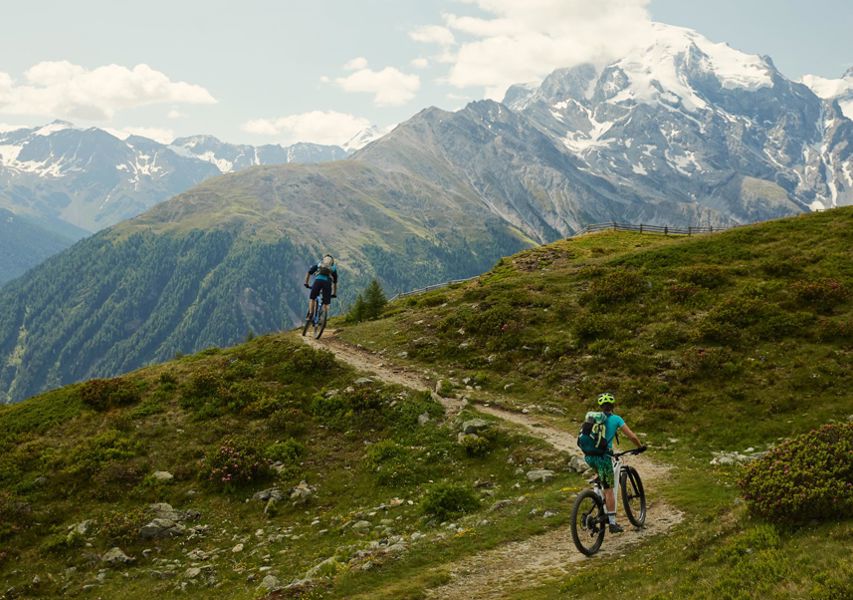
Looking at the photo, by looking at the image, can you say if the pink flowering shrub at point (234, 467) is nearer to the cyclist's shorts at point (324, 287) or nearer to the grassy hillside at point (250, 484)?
the grassy hillside at point (250, 484)

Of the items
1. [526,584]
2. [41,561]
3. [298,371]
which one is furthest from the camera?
[298,371]

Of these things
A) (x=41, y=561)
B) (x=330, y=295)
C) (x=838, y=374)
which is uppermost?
(x=330, y=295)

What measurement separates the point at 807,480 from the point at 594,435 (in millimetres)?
4423

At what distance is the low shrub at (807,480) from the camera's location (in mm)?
10391

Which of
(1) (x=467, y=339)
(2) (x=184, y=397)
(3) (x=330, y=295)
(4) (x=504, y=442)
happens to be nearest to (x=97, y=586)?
(2) (x=184, y=397)

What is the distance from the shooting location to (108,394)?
28562mm

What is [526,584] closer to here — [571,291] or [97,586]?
[97,586]

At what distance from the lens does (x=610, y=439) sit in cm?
1382

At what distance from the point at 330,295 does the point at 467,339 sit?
873 centimetres

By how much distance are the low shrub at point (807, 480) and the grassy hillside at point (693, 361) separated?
26 cm

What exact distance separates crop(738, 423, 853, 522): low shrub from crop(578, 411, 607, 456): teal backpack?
10.0 feet

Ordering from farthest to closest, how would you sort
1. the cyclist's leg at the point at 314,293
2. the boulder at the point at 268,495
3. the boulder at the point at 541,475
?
1. the cyclist's leg at the point at 314,293
2. the boulder at the point at 268,495
3. the boulder at the point at 541,475

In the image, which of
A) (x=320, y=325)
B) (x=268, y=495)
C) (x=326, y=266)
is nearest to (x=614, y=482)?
(x=268, y=495)

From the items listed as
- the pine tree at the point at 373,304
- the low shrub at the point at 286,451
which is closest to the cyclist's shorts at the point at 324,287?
the low shrub at the point at 286,451
